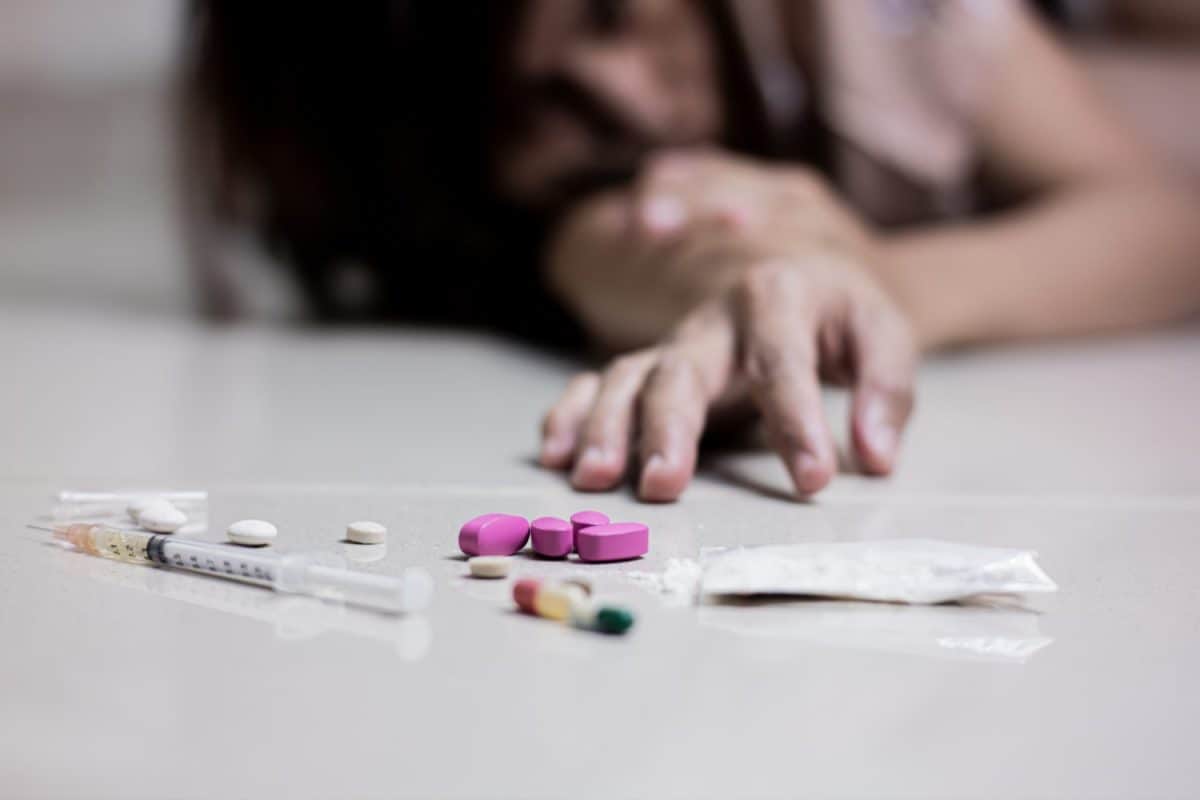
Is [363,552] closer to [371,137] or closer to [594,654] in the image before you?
[594,654]

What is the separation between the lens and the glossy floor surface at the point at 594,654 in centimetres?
33

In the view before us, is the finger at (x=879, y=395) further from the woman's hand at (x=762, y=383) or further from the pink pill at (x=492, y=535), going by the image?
the pink pill at (x=492, y=535)

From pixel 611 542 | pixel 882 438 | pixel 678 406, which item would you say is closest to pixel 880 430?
pixel 882 438

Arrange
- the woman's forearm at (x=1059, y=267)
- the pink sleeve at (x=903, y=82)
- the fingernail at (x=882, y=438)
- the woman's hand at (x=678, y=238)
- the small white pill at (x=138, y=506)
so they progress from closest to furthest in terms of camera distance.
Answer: the small white pill at (x=138, y=506), the fingernail at (x=882, y=438), the woman's hand at (x=678, y=238), the woman's forearm at (x=1059, y=267), the pink sleeve at (x=903, y=82)

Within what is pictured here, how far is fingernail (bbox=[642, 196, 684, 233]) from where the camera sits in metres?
0.99

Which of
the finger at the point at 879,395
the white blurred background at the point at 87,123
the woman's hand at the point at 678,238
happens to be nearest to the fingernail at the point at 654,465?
the finger at the point at 879,395

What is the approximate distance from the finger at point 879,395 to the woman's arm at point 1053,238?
0.37 meters

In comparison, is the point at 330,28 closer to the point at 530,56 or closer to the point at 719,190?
the point at 530,56

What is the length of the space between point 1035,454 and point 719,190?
34 cm

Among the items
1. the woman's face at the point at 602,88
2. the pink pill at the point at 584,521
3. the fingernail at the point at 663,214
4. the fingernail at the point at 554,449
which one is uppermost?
the woman's face at the point at 602,88

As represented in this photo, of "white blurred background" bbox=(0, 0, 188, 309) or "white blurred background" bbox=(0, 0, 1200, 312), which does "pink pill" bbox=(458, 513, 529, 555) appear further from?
"white blurred background" bbox=(0, 0, 188, 309)

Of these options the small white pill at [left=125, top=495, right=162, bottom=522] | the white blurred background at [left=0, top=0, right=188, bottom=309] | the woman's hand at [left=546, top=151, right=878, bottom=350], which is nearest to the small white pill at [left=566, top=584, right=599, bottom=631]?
the small white pill at [left=125, top=495, right=162, bottom=522]

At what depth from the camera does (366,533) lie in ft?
1.71

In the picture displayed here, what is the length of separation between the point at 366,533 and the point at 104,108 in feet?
6.78
